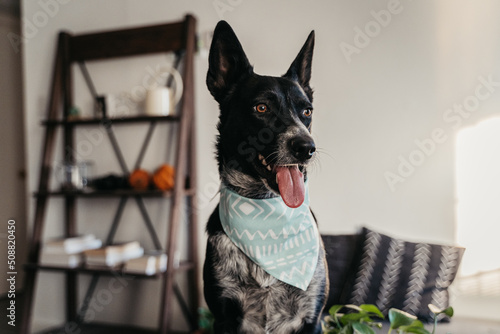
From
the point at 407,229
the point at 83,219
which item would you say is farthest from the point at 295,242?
the point at 83,219

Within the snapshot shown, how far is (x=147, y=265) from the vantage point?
2.46 m

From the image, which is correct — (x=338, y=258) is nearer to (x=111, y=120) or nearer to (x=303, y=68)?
(x=303, y=68)

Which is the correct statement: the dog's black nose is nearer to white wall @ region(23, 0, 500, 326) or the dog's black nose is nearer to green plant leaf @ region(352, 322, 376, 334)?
white wall @ region(23, 0, 500, 326)

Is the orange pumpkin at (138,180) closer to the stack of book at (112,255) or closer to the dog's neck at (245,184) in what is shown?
the stack of book at (112,255)

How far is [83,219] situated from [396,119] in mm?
2479

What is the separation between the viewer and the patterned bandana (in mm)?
868

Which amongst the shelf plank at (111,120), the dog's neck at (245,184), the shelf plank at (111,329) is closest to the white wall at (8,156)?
the dog's neck at (245,184)

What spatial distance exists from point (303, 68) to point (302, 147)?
19 centimetres

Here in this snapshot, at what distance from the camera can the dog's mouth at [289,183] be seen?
2.59ft

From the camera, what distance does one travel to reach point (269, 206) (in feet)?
2.93

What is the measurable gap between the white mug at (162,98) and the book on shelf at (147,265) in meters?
0.94

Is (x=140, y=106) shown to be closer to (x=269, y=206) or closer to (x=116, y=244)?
(x=116, y=244)

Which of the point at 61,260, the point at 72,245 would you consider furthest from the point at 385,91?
the point at 61,260

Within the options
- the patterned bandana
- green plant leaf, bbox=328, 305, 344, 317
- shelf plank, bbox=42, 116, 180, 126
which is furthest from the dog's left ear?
shelf plank, bbox=42, 116, 180, 126
